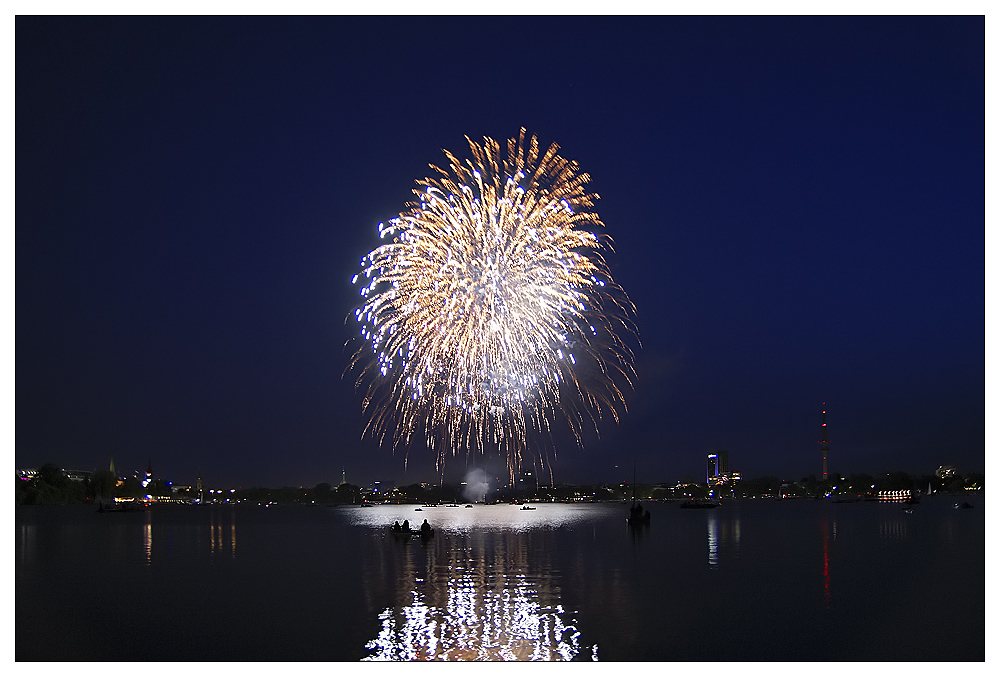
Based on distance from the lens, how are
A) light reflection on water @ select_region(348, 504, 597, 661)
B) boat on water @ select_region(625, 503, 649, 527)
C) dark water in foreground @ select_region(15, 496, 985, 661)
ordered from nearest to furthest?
1. light reflection on water @ select_region(348, 504, 597, 661)
2. dark water in foreground @ select_region(15, 496, 985, 661)
3. boat on water @ select_region(625, 503, 649, 527)

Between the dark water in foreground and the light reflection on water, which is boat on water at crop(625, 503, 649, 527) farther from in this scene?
the light reflection on water

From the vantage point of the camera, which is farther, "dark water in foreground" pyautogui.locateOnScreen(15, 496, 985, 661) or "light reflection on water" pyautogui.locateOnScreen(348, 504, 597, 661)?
"dark water in foreground" pyautogui.locateOnScreen(15, 496, 985, 661)

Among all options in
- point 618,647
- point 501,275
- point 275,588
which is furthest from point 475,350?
point 275,588

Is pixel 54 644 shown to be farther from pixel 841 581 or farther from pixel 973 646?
pixel 841 581

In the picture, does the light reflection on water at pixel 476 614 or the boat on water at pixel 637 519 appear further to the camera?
the boat on water at pixel 637 519

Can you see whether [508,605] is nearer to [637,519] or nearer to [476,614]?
[476,614]

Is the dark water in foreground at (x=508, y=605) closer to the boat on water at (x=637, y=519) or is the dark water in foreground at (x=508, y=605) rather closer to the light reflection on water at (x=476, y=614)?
the light reflection on water at (x=476, y=614)

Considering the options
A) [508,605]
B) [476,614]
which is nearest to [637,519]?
[508,605]

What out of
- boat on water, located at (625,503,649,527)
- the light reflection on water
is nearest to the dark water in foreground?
the light reflection on water

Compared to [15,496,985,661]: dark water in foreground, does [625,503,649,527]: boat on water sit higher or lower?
lower

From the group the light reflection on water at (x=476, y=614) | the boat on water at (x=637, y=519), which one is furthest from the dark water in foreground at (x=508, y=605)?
the boat on water at (x=637, y=519)
